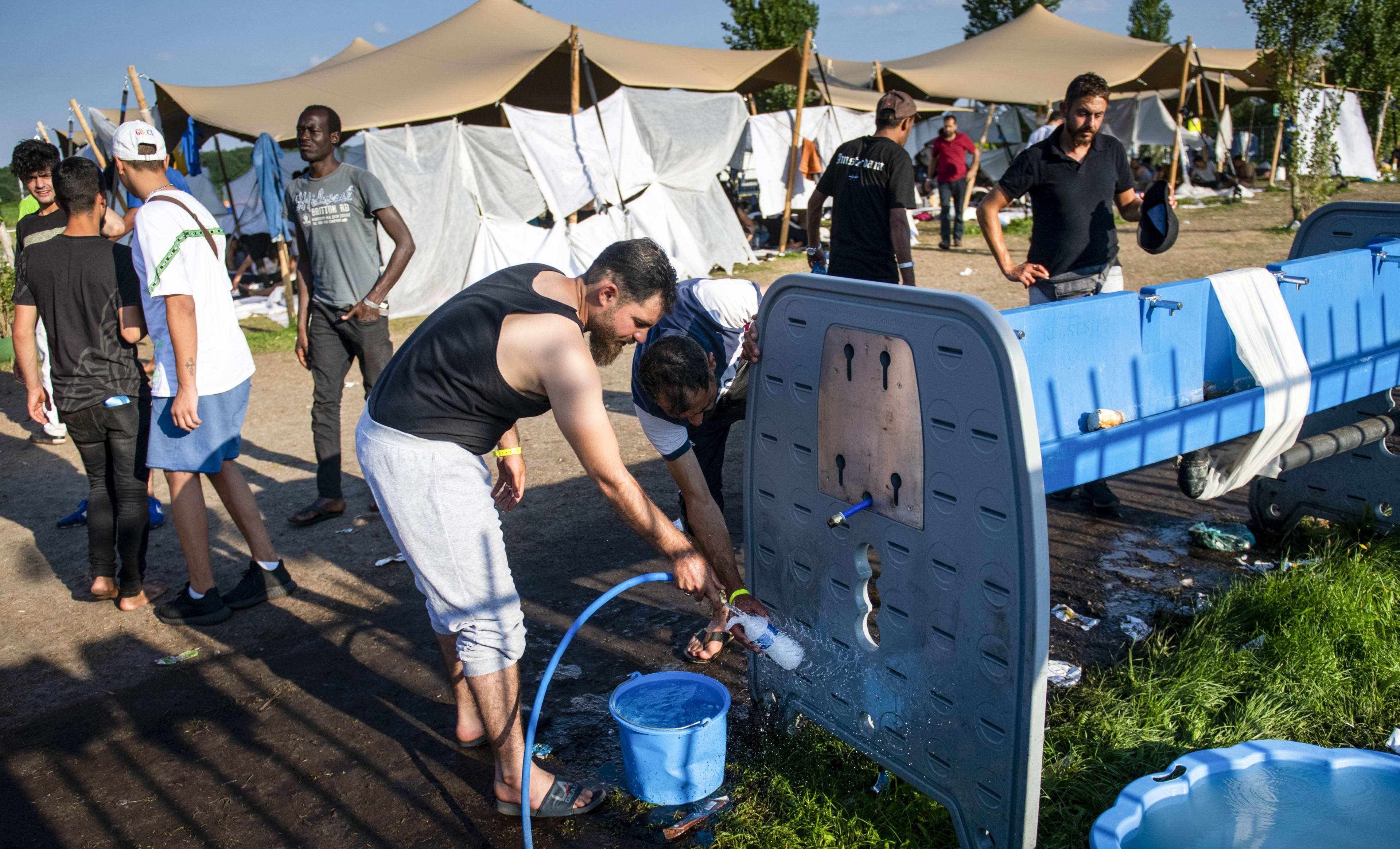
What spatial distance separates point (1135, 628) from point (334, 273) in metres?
4.06

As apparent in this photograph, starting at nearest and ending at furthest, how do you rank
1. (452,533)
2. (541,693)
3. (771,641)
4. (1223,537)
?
(541,693) < (452,533) < (771,641) < (1223,537)

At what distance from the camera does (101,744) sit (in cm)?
298

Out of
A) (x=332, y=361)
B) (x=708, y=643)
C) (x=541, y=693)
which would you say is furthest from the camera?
(x=332, y=361)

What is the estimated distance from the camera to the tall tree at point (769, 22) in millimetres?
24250

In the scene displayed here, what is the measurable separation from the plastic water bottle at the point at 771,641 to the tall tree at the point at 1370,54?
2432 cm

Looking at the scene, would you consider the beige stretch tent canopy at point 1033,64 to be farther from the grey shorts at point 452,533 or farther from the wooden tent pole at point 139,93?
the grey shorts at point 452,533

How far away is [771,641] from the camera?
2.60 m

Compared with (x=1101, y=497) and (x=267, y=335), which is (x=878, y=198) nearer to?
(x=1101, y=497)

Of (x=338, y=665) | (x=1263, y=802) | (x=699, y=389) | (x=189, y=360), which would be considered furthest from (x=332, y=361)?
(x=1263, y=802)

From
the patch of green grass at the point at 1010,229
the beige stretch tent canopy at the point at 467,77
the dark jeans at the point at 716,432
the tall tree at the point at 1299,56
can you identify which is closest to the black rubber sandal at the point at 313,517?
the dark jeans at the point at 716,432

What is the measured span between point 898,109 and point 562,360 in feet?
10.1

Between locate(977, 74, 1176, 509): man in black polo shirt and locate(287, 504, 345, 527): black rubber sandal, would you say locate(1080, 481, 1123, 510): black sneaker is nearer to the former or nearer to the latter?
locate(977, 74, 1176, 509): man in black polo shirt

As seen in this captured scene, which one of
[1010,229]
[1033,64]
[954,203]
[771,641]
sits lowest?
[771,641]

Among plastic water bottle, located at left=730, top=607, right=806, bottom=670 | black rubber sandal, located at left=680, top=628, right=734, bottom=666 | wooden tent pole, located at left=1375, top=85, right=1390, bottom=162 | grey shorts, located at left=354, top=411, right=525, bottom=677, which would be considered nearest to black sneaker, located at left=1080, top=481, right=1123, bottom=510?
black rubber sandal, located at left=680, top=628, right=734, bottom=666
